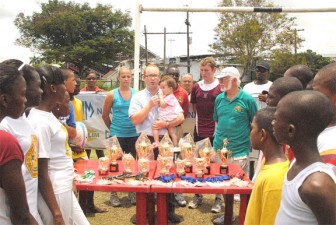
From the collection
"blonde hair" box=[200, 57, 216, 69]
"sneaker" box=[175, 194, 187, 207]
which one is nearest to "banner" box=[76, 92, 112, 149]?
"sneaker" box=[175, 194, 187, 207]

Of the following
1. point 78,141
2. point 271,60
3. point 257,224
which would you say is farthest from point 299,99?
point 271,60

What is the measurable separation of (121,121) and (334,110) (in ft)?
11.1

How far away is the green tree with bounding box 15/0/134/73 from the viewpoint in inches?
1869

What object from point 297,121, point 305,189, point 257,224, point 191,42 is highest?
point 191,42

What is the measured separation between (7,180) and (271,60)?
3004 centimetres

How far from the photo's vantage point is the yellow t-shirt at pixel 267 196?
86.0 inches

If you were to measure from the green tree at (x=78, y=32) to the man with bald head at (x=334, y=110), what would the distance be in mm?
45784

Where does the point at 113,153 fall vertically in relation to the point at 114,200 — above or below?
above

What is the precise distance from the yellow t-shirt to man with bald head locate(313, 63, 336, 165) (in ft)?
1.10

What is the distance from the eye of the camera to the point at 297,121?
66.9 inches

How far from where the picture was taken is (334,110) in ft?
7.01

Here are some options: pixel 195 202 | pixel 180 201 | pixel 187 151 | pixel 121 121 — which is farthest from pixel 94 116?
pixel 187 151

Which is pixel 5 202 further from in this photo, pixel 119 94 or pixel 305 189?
pixel 119 94

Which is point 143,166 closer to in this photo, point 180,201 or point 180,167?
point 180,167
